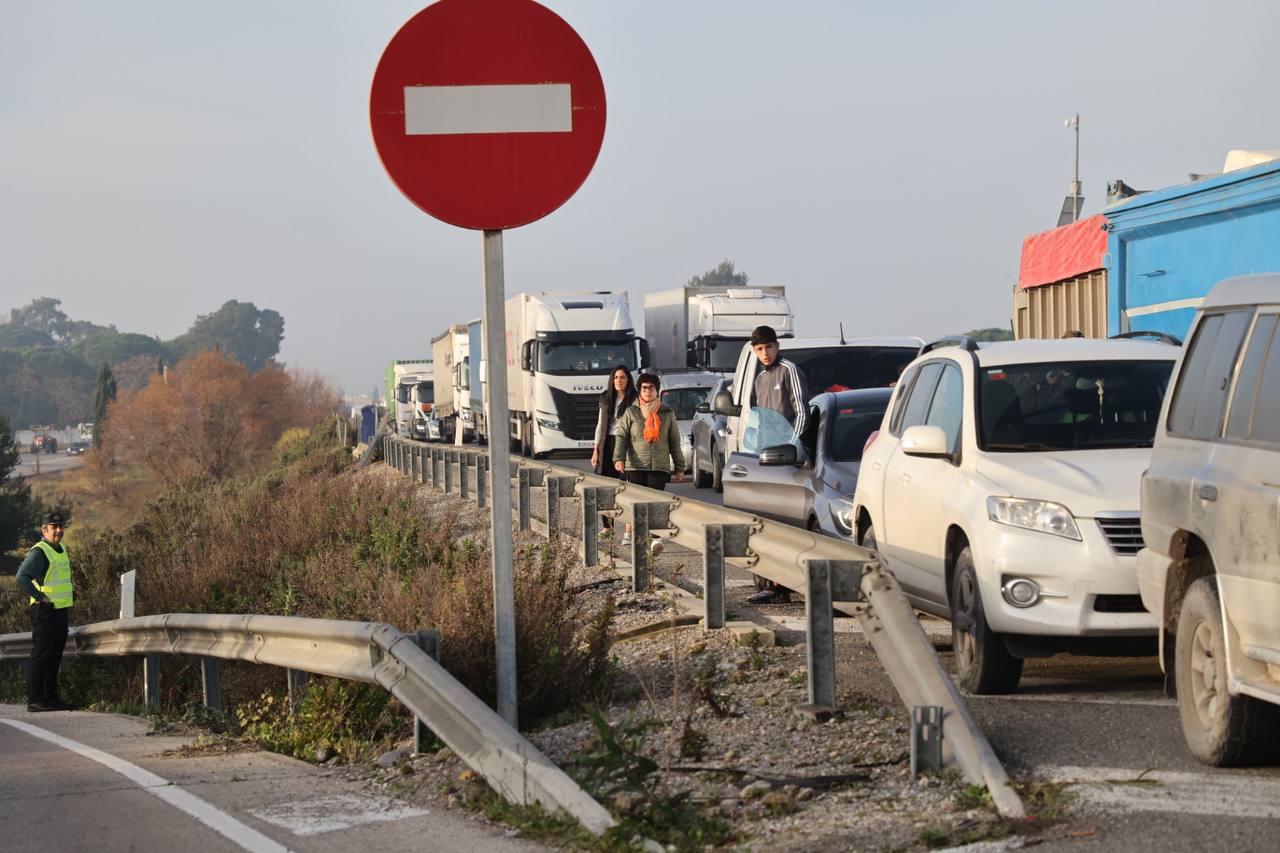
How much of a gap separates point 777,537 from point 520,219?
2650mm

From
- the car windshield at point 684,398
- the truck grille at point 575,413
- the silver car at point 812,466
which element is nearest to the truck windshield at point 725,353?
the car windshield at point 684,398

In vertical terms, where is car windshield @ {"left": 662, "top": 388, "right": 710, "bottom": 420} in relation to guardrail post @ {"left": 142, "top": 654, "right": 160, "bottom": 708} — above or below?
above

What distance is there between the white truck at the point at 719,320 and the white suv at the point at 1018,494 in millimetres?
25570

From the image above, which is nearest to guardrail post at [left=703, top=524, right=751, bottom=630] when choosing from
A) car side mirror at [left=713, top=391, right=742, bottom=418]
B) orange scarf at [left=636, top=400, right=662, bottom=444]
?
orange scarf at [left=636, top=400, right=662, bottom=444]

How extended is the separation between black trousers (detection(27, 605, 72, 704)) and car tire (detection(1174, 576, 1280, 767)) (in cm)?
1236

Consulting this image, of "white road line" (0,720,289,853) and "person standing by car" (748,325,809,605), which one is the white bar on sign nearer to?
"white road line" (0,720,289,853)

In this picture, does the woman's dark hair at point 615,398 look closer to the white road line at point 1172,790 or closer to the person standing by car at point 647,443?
the person standing by car at point 647,443

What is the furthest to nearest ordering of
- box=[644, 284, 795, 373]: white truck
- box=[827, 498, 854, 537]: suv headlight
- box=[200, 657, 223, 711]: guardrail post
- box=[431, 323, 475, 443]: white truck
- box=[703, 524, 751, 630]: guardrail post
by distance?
box=[431, 323, 475, 443]: white truck, box=[644, 284, 795, 373]: white truck, box=[827, 498, 854, 537]: suv headlight, box=[200, 657, 223, 711]: guardrail post, box=[703, 524, 751, 630]: guardrail post

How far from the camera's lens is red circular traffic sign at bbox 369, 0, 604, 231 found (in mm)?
6461

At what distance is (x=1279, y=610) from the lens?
5672 mm

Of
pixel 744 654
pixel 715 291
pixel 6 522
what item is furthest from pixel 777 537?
pixel 6 522

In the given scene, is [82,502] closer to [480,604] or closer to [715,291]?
[715,291]

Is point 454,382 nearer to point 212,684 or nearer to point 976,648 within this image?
point 212,684

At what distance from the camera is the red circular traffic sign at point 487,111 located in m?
6.46
